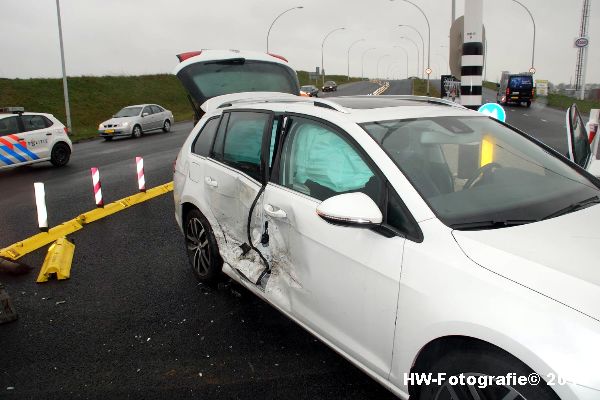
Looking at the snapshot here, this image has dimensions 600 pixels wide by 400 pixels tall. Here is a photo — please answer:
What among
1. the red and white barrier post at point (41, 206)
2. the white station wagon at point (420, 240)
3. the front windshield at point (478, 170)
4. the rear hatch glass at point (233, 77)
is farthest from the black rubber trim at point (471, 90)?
the red and white barrier post at point (41, 206)

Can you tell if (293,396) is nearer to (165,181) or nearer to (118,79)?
(165,181)

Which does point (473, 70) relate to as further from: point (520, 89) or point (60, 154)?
point (520, 89)

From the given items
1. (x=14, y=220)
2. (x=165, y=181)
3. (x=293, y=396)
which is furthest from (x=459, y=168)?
(x=165, y=181)

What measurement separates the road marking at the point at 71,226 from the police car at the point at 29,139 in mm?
5373

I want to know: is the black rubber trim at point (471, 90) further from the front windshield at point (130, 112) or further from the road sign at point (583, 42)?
the road sign at point (583, 42)

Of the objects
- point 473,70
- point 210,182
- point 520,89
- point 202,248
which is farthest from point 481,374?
point 520,89

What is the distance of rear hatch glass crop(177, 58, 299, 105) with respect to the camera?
8250 mm

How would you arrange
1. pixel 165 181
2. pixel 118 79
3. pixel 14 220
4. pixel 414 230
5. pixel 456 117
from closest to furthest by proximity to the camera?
pixel 414 230 → pixel 456 117 → pixel 14 220 → pixel 165 181 → pixel 118 79

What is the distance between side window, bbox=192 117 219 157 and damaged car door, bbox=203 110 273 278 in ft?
0.32

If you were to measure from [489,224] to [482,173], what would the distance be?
62cm

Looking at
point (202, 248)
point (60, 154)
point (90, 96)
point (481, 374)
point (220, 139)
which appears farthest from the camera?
point (90, 96)

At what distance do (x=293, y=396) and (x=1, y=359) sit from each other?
2.12m

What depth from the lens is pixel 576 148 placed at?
462 centimetres

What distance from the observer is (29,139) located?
41.5 feet
